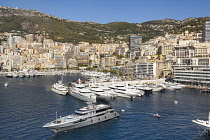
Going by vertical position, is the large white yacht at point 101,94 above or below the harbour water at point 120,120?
above

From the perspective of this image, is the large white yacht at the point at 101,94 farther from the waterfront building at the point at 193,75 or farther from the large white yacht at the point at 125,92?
the waterfront building at the point at 193,75

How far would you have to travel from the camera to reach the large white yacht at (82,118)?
117 ft

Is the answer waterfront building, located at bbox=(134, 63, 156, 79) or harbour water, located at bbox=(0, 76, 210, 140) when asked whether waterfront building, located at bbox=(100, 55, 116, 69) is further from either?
harbour water, located at bbox=(0, 76, 210, 140)

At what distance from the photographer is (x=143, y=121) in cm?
4084

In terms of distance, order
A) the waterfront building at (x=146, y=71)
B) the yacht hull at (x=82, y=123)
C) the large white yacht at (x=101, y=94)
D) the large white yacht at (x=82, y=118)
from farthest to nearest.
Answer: the waterfront building at (x=146, y=71) < the large white yacht at (x=101, y=94) < the large white yacht at (x=82, y=118) < the yacht hull at (x=82, y=123)

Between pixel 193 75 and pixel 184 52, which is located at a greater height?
pixel 184 52

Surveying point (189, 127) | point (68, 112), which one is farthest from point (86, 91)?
point (189, 127)

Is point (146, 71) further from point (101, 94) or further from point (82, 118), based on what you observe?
point (82, 118)

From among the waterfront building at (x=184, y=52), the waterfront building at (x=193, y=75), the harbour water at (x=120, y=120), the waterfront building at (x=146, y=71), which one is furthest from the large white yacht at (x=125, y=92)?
the waterfront building at (x=184, y=52)

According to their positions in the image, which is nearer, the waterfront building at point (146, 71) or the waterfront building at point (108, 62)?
the waterfront building at point (146, 71)

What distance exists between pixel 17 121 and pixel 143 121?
66.8 feet

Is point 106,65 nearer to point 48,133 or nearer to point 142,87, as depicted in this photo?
point 142,87

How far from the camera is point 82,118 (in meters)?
38.3

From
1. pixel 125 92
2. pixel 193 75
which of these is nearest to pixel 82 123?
pixel 125 92
